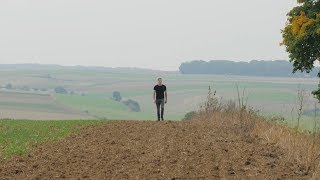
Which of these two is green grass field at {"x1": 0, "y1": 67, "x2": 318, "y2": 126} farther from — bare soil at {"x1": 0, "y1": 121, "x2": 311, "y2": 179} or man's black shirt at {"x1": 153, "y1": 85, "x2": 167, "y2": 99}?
bare soil at {"x1": 0, "y1": 121, "x2": 311, "y2": 179}

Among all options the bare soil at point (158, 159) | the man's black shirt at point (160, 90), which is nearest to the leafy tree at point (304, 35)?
the man's black shirt at point (160, 90)

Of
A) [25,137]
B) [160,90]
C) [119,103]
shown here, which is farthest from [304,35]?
[119,103]

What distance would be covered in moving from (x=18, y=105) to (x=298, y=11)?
8704 centimetres

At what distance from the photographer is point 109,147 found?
1576cm

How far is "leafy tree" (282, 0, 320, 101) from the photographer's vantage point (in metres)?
25.4

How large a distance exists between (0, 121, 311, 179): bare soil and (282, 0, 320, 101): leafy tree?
8.55m

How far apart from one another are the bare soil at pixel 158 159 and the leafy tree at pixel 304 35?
8545 millimetres

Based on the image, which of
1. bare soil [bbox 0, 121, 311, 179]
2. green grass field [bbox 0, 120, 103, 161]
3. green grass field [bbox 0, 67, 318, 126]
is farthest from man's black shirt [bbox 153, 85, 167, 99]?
green grass field [bbox 0, 67, 318, 126]

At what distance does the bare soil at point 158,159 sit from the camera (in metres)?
11.2

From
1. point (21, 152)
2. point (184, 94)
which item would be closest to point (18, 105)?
point (184, 94)

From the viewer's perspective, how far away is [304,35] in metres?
25.3

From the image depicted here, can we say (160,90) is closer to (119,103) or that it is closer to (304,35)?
(304,35)

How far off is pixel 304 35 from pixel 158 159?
14541mm

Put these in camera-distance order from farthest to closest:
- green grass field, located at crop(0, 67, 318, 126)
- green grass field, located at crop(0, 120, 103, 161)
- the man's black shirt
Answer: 1. green grass field, located at crop(0, 67, 318, 126)
2. the man's black shirt
3. green grass field, located at crop(0, 120, 103, 161)
